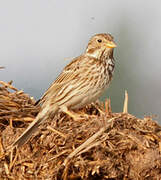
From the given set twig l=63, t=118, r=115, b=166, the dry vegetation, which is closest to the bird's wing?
the dry vegetation

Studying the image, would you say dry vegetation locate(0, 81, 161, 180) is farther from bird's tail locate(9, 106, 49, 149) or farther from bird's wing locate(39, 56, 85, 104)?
bird's wing locate(39, 56, 85, 104)

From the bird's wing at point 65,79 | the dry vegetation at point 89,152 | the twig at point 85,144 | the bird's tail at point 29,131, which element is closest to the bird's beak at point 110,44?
the bird's wing at point 65,79

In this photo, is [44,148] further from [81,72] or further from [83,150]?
[81,72]

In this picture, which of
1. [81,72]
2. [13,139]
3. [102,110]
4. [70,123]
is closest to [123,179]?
[70,123]

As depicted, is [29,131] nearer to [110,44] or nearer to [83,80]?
[83,80]

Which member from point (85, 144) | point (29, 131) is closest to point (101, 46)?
point (29, 131)
